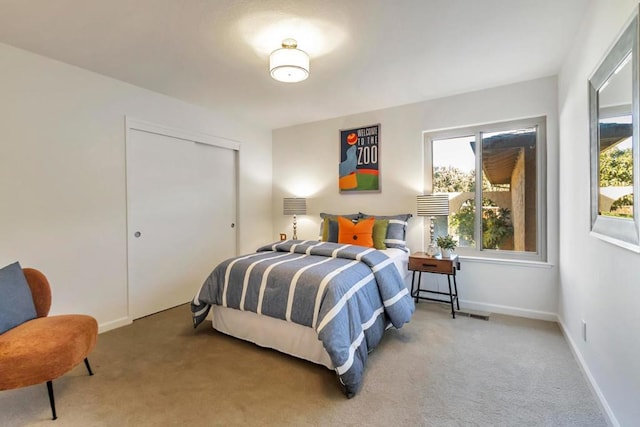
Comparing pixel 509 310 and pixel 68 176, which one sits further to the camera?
pixel 509 310

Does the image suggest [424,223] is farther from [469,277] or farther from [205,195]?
[205,195]

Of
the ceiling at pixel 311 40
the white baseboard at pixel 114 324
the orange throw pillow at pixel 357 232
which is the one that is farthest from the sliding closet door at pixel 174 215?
the orange throw pillow at pixel 357 232

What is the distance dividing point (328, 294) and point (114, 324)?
A: 2.34 metres

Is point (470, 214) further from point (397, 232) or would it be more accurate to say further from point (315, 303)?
point (315, 303)

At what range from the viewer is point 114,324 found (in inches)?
116

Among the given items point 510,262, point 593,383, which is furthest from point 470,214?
point 593,383

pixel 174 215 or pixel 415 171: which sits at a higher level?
pixel 415 171

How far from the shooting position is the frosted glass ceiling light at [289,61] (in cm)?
221

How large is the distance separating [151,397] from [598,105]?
3.21 meters

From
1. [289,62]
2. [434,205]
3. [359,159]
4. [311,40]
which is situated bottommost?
[434,205]

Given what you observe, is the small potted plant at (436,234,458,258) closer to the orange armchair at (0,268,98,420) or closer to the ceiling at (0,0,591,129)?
the ceiling at (0,0,591,129)

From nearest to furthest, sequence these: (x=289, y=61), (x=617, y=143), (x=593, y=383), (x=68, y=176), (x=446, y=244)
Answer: (x=617, y=143)
(x=593, y=383)
(x=289, y=61)
(x=68, y=176)
(x=446, y=244)

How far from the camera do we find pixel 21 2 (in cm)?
184

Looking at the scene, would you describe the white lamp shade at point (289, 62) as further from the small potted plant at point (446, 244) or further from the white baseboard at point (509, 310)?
the white baseboard at point (509, 310)
